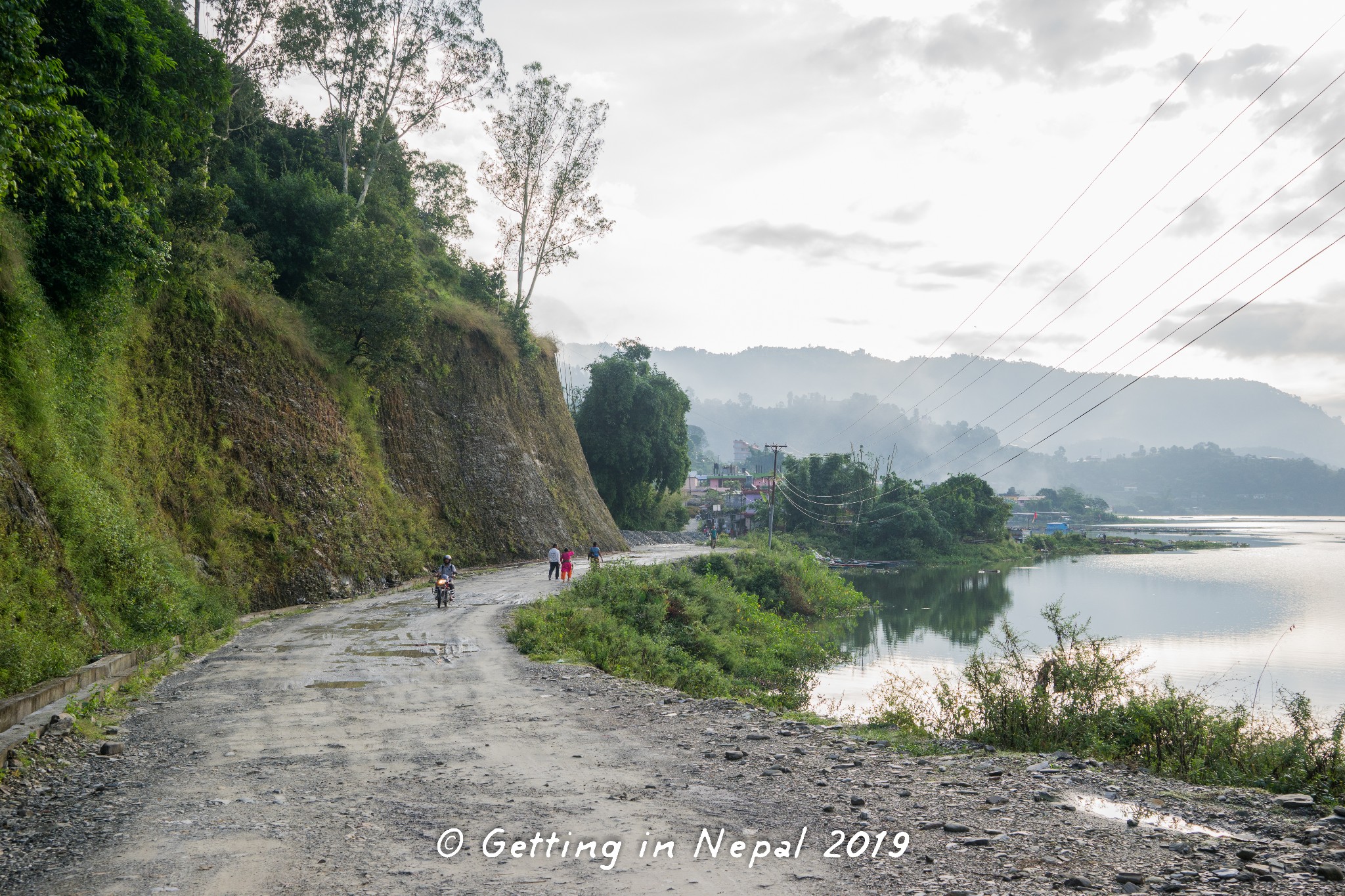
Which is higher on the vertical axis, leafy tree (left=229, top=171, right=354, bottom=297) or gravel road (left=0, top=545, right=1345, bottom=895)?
leafy tree (left=229, top=171, right=354, bottom=297)

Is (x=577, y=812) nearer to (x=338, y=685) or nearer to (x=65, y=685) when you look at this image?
(x=338, y=685)

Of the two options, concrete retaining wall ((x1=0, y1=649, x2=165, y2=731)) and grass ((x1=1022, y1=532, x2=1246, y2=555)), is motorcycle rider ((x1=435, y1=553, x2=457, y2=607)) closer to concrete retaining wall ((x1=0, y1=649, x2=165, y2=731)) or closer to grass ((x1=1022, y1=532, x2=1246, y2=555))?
concrete retaining wall ((x1=0, y1=649, x2=165, y2=731))

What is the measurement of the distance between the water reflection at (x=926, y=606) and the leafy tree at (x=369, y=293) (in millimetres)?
21039

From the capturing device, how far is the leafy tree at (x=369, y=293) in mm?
26922

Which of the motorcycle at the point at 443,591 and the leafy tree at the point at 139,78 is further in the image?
the motorcycle at the point at 443,591

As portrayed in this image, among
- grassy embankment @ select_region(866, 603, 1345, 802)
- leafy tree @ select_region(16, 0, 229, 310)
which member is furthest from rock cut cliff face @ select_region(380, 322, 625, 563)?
grassy embankment @ select_region(866, 603, 1345, 802)

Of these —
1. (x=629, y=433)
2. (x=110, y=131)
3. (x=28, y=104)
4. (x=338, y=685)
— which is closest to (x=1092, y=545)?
(x=629, y=433)

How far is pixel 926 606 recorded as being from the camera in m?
47.6

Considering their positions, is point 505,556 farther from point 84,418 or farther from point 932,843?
point 932,843

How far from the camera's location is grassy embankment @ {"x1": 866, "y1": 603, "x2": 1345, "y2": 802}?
938 centimetres

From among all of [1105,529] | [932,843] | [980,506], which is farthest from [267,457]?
[1105,529]

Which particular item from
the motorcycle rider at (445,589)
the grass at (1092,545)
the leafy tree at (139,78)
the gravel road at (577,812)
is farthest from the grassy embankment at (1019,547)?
the gravel road at (577,812)

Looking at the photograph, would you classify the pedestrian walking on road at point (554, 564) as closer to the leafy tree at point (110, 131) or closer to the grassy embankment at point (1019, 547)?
the leafy tree at point (110, 131)

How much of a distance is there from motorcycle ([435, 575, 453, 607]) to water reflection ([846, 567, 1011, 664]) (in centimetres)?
1590
